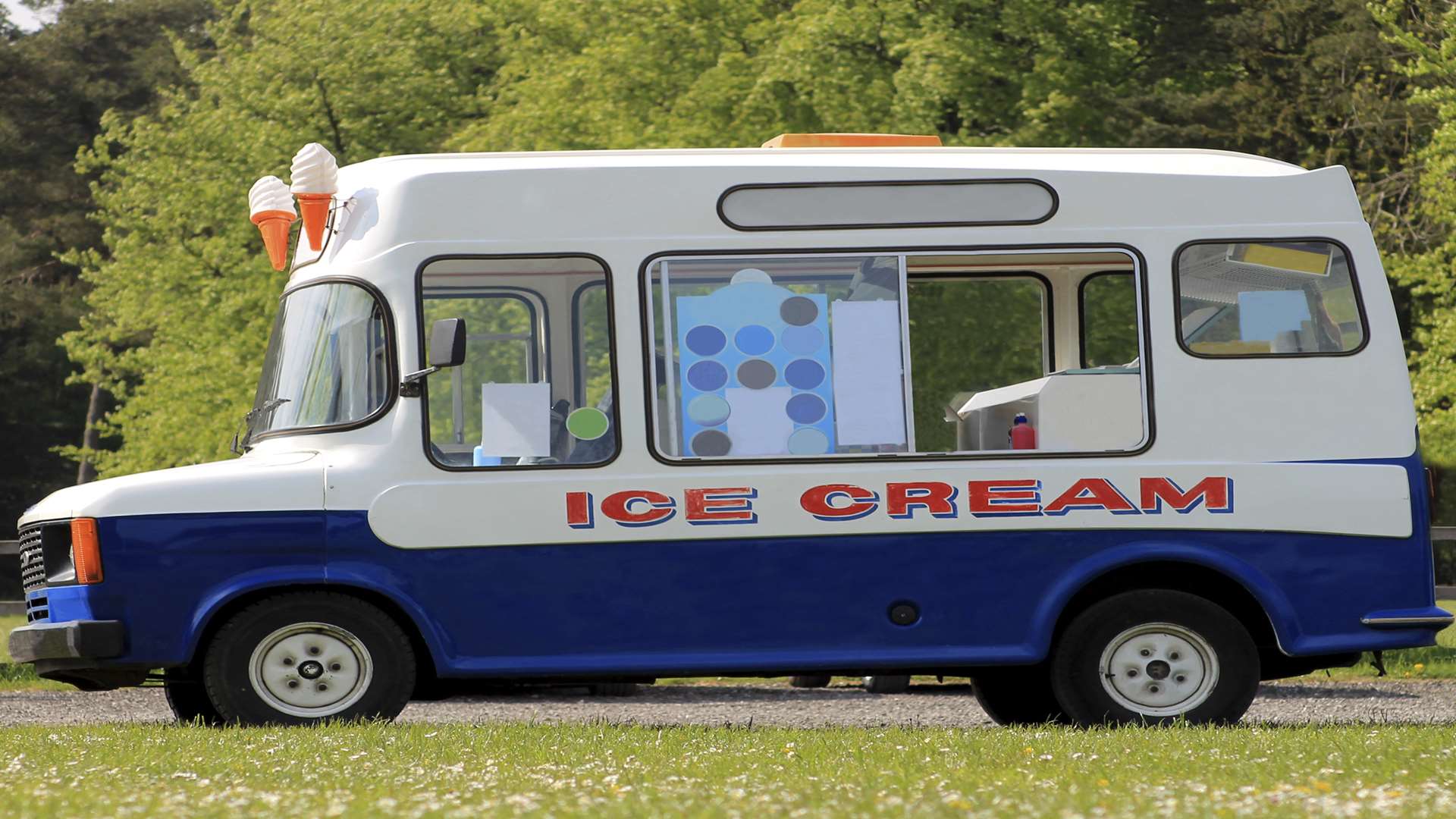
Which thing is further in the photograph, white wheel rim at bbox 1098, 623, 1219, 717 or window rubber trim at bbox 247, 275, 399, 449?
white wheel rim at bbox 1098, 623, 1219, 717

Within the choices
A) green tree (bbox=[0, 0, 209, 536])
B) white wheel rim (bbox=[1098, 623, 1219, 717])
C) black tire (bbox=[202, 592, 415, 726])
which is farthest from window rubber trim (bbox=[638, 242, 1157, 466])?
green tree (bbox=[0, 0, 209, 536])

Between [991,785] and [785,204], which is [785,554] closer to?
[785,204]

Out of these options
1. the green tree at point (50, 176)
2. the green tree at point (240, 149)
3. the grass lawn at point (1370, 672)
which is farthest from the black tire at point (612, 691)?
the green tree at point (50, 176)

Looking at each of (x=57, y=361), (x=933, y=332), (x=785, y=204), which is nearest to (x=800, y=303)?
(x=785, y=204)

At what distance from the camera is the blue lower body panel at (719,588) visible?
8984 mm

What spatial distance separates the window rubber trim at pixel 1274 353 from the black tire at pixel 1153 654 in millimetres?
1136

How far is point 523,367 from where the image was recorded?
9.59 metres

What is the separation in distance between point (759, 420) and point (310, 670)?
91.2 inches

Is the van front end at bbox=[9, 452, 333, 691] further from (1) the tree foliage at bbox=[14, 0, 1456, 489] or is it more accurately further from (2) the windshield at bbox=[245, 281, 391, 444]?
(1) the tree foliage at bbox=[14, 0, 1456, 489]

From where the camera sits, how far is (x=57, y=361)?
47031mm

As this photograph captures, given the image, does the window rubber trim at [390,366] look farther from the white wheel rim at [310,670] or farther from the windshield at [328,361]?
the white wheel rim at [310,670]

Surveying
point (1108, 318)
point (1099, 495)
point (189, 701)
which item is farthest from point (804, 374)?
point (189, 701)

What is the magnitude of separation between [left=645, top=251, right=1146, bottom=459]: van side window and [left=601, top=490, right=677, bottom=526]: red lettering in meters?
0.21

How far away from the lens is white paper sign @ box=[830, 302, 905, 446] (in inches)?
366
